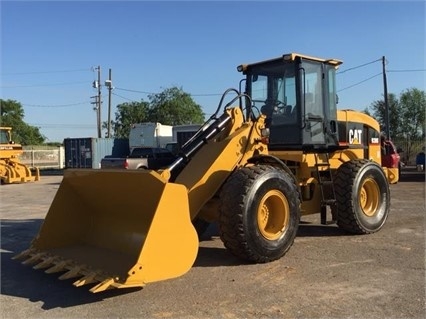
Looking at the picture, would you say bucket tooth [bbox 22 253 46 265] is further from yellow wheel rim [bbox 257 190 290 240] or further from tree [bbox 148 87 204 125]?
tree [bbox 148 87 204 125]

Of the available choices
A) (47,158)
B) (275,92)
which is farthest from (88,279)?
(47,158)

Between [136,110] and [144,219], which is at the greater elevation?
[136,110]

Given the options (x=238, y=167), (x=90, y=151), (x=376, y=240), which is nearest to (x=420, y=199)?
(x=376, y=240)

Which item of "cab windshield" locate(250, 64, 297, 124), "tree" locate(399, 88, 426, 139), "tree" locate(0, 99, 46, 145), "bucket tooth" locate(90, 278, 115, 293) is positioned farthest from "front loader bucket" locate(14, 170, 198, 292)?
"tree" locate(0, 99, 46, 145)

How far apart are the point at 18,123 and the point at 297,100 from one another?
7473cm

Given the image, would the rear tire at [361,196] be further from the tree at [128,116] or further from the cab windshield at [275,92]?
the tree at [128,116]

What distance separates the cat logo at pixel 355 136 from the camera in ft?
30.3

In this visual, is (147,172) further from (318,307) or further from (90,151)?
(90,151)

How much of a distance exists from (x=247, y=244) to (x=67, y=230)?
2.46m

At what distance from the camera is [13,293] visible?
565 centimetres

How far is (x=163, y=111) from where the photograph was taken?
53656mm

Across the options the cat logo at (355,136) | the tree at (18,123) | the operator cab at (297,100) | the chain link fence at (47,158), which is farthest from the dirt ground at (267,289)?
the tree at (18,123)

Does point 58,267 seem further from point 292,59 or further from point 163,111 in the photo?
point 163,111

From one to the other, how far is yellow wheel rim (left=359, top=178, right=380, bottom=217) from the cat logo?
0.86 metres
